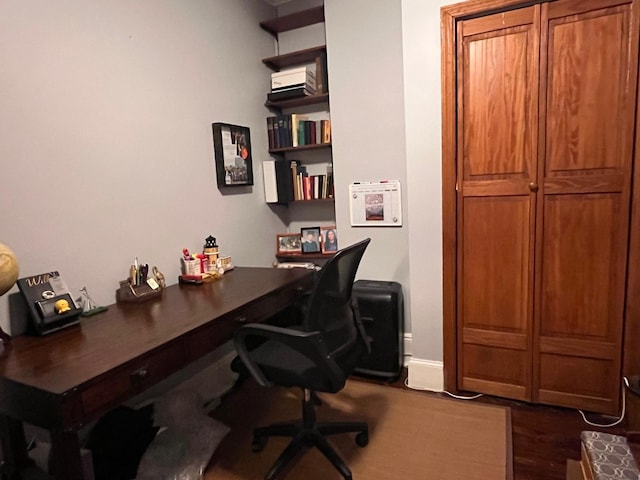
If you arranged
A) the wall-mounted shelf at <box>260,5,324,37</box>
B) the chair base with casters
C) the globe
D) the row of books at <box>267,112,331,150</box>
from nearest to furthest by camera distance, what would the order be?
the globe, the chair base with casters, the wall-mounted shelf at <box>260,5,324,37</box>, the row of books at <box>267,112,331,150</box>

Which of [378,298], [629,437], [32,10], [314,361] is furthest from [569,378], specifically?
[32,10]

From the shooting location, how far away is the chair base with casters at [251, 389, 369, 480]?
5.57 ft

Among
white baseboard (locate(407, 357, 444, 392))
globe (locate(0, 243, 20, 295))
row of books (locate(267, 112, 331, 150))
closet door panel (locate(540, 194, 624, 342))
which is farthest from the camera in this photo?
row of books (locate(267, 112, 331, 150))

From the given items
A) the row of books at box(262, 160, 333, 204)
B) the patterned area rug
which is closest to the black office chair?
Result: the patterned area rug

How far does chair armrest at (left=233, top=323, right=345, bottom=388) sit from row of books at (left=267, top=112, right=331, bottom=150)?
1.69 meters

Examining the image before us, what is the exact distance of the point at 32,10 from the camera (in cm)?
158

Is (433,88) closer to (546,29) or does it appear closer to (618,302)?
(546,29)

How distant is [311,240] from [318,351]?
62.4 inches

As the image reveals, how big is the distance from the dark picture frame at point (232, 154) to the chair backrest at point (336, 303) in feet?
4.02

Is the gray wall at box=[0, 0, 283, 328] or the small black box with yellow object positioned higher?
the gray wall at box=[0, 0, 283, 328]

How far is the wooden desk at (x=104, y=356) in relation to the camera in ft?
3.61

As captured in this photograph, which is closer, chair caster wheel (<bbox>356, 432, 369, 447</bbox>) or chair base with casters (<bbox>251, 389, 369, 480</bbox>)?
chair base with casters (<bbox>251, 389, 369, 480</bbox>)

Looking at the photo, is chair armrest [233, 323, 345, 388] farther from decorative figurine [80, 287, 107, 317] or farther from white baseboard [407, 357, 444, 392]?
white baseboard [407, 357, 444, 392]

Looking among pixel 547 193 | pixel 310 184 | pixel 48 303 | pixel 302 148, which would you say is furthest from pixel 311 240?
pixel 48 303
